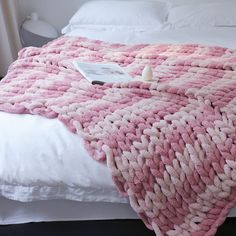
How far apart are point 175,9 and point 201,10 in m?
0.19

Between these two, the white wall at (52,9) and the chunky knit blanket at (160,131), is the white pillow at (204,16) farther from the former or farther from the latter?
the chunky knit blanket at (160,131)

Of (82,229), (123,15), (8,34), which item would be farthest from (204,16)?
(82,229)

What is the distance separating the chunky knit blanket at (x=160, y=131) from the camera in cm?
92

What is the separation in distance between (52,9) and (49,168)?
212cm

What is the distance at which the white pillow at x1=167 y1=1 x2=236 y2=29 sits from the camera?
2.27 m

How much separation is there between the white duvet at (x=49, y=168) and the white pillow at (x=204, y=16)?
154 centimetres

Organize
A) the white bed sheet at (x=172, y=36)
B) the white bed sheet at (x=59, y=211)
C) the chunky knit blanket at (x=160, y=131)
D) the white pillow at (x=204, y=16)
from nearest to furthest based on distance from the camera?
the chunky knit blanket at (x=160, y=131)
the white bed sheet at (x=59, y=211)
the white bed sheet at (x=172, y=36)
the white pillow at (x=204, y=16)

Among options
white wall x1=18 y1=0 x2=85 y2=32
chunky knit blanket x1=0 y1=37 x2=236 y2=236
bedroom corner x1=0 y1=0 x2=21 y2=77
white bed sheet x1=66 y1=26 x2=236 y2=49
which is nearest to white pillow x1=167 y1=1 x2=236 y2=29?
white bed sheet x1=66 y1=26 x2=236 y2=49

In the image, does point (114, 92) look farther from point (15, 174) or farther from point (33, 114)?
point (15, 174)

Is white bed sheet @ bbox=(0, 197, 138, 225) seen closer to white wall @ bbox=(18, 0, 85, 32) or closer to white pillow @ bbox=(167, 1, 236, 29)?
white pillow @ bbox=(167, 1, 236, 29)

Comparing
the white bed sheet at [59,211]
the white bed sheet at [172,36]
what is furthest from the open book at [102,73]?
the white bed sheet at [172,36]

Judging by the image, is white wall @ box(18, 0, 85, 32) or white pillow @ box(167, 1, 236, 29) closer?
white pillow @ box(167, 1, 236, 29)

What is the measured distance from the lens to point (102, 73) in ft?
4.62

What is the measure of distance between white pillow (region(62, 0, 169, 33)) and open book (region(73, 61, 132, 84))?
3.05 feet
